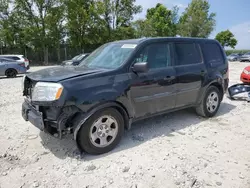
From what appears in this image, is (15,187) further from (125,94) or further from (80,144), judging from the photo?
(125,94)

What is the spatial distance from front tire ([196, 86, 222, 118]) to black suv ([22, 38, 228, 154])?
1.3 inches

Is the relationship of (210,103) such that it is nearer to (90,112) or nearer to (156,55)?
(156,55)

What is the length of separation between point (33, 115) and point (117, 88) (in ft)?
4.41

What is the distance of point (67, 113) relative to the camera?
304 cm

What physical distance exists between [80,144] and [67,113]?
53cm

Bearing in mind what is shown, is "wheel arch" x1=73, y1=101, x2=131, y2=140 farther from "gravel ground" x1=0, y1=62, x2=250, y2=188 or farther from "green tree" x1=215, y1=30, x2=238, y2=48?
"green tree" x1=215, y1=30, x2=238, y2=48

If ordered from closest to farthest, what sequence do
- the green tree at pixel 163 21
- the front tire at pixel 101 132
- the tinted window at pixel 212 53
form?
the front tire at pixel 101 132
the tinted window at pixel 212 53
the green tree at pixel 163 21

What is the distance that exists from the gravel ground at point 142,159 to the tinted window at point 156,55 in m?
1.32

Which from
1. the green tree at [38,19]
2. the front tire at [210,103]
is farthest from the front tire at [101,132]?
the green tree at [38,19]

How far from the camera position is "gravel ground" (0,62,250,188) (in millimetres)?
2760

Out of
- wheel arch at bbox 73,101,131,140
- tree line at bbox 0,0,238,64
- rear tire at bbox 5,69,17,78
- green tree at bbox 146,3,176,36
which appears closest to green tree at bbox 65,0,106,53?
tree line at bbox 0,0,238,64

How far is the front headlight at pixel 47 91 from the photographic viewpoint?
295 cm

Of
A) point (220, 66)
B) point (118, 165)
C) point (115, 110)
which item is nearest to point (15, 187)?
point (118, 165)

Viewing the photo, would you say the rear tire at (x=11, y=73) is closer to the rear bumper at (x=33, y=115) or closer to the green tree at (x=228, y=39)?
the rear bumper at (x=33, y=115)
